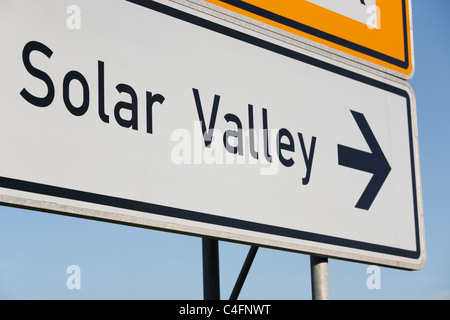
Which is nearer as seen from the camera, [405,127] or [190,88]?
[190,88]

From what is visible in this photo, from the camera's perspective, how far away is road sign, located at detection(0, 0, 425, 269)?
1.50 m

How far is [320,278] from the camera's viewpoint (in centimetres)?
206

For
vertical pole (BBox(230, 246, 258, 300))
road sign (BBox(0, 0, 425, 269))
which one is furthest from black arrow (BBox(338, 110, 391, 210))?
vertical pole (BBox(230, 246, 258, 300))

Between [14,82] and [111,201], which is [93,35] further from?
[111,201]

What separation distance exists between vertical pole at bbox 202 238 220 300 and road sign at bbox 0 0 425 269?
27 centimetres

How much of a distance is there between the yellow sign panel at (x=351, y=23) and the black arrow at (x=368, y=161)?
0.85ft

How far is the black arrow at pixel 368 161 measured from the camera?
216cm

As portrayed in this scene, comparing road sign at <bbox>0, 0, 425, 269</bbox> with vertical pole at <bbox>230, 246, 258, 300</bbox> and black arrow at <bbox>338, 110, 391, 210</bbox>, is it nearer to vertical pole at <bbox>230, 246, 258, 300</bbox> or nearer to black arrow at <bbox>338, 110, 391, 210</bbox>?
black arrow at <bbox>338, 110, 391, 210</bbox>

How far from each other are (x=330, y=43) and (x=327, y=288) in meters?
0.78

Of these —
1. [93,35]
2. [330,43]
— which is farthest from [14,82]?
[330,43]

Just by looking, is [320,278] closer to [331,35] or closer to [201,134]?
[201,134]

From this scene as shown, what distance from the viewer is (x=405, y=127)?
2426 millimetres

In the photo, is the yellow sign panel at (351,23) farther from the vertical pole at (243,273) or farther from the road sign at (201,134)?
the vertical pole at (243,273)

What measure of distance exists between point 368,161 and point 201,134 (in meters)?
0.69
